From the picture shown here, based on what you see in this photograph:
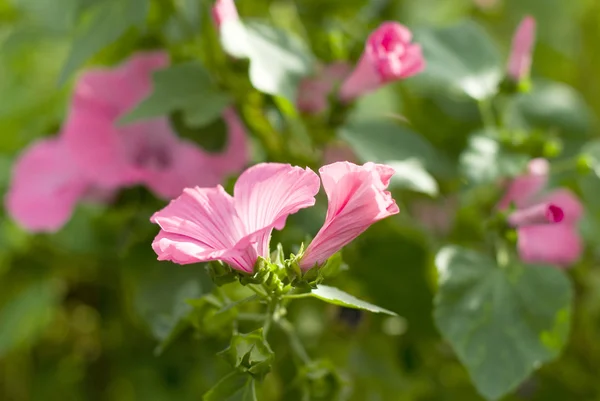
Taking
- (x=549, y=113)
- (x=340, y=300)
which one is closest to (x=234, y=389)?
(x=340, y=300)

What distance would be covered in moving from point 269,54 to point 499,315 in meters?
0.27

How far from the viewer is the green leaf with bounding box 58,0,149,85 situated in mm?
610

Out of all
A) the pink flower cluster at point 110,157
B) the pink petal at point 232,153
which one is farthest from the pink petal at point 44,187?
the pink petal at point 232,153

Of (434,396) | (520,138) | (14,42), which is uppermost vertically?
(14,42)

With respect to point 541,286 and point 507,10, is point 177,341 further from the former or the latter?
point 507,10

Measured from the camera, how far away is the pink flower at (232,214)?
1.29ft

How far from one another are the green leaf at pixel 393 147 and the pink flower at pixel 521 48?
99 mm

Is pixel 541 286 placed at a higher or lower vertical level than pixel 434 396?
higher

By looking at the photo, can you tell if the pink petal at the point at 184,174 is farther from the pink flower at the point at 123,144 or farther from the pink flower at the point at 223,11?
the pink flower at the point at 223,11

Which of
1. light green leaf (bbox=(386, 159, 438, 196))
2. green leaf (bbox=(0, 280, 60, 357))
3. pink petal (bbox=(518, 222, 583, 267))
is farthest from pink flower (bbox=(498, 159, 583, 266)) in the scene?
green leaf (bbox=(0, 280, 60, 357))

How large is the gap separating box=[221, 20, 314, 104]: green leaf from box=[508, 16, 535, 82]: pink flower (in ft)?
0.57

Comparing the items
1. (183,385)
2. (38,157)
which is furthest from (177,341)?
(38,157)

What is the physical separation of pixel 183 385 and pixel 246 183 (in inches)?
15.8

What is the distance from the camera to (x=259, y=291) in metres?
0.46
